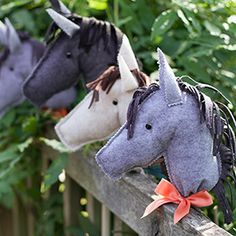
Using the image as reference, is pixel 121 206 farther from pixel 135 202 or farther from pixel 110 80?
pixel 110 80

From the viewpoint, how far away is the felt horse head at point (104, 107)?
1283mm

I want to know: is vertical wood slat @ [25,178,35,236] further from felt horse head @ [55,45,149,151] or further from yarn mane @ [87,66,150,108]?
yarn mane @ [87,66,150,108]

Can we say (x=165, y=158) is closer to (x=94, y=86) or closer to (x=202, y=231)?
(x=202, y=231)

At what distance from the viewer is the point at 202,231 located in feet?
3.59

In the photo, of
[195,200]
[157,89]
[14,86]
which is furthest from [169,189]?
[14,86]

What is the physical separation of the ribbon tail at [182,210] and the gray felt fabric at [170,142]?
0.03 metres

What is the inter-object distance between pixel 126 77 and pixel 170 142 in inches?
7.2

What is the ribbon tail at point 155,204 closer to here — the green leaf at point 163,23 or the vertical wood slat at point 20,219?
the green leaf at point 163,23

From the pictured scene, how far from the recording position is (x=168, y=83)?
108 cm

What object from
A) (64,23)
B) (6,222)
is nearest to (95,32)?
(64,23)

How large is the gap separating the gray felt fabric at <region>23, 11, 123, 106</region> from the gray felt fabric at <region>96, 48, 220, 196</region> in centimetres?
35

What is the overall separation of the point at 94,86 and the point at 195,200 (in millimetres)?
327

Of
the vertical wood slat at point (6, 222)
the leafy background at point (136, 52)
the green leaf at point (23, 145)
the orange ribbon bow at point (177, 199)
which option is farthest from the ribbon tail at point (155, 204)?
the vertical wood slat at point (6, 222)

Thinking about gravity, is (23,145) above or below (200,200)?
below
